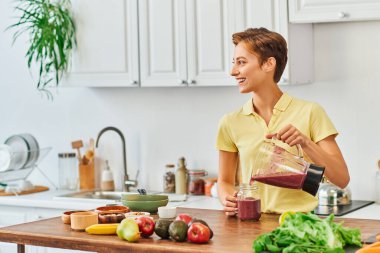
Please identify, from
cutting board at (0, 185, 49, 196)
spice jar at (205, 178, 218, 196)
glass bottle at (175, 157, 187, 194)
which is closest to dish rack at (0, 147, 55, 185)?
cutting board at (0, 185, 49, 196)

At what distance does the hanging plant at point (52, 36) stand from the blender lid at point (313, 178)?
2.37m

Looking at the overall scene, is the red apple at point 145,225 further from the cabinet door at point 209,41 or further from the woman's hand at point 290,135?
the cabinet door at point 209,41

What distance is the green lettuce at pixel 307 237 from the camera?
2.70m

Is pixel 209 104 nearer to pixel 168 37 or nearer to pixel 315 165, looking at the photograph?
pixel 168 37

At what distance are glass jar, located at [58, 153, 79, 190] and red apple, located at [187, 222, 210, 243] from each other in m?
2.70

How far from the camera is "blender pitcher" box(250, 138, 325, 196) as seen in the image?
128 inches

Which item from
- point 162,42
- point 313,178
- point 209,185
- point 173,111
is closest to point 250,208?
point 313,178

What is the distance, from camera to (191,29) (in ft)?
15.8

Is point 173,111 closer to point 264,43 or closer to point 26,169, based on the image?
point 26,169

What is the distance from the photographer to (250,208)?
336 centimetres

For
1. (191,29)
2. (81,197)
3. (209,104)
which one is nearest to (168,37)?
(191,29)

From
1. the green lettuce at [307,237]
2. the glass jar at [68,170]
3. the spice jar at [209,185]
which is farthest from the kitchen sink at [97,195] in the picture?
the green lettuce at [307,237]

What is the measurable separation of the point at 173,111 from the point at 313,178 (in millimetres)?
2150

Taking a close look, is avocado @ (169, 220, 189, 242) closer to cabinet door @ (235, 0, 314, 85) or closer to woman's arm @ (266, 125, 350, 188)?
woman's arm @ (266, 125, 350, 188)
